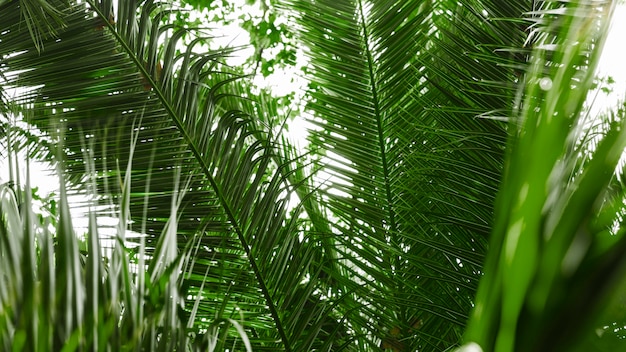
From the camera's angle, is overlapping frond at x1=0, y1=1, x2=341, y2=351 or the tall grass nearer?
the tall grass

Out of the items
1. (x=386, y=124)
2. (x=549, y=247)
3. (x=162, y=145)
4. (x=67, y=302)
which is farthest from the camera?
(x=386, y=124)

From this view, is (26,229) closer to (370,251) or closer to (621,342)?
(621,342)

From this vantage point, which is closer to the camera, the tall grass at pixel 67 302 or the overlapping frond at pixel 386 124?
the tall grass at pixel 67 302

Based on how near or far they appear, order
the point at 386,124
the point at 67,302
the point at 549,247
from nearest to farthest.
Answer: the point at 549,247 → the point at 67,302 → the point at 386,124

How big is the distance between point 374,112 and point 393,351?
0.90 metres

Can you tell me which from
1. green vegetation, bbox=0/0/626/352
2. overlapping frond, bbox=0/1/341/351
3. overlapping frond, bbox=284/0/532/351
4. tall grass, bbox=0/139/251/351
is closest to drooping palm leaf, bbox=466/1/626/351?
tall grass, bbox=0/139/251/351

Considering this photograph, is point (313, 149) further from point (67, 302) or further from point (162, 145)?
point (67, 302)

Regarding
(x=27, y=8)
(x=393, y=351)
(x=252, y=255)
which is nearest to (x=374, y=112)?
(x=252, y=255)

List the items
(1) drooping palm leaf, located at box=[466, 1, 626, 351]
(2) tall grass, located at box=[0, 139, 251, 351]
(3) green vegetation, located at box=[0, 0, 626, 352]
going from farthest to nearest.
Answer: (3) green vegetation, located at box=[0, 0, 626, 352] < (2) tall grass, located at box=[0, 139, 251, 351] < (1) drooping palm leaf, located at box=[466, 1, 626, 351]

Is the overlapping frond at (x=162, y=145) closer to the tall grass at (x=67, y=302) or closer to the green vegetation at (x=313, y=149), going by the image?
the green vegetation at (x=313, y=149)

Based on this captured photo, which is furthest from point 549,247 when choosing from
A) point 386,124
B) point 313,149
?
point 386,124

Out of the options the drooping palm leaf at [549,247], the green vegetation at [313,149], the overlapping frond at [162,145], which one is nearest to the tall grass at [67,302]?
the drooping palm leaf at [549,247]

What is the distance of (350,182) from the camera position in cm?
252

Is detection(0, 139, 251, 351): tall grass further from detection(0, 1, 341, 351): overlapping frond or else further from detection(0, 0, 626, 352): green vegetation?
detection(0, 1, 341, 351): overlapping frond
